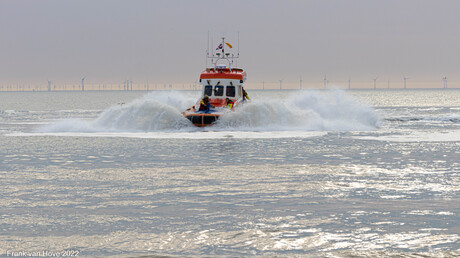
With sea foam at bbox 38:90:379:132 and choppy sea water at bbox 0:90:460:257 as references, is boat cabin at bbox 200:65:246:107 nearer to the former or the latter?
sea foam at bbox 38:90:379:132

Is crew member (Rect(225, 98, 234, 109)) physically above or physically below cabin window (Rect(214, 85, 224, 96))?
below

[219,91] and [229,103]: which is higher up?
[219,91]

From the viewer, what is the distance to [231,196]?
46.2 feet

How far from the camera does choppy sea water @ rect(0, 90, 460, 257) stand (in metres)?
9.91

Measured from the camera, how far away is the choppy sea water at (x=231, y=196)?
991cm

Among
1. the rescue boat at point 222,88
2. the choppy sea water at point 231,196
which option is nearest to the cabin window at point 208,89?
the rescue boat at point 222,88

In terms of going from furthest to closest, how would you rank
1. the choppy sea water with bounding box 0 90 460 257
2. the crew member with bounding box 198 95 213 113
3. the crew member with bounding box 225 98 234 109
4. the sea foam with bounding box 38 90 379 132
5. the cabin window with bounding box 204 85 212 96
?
the cabin window with bounding box 204 85 212 96
the crew member with bounding box 225 98 234 109
the crew member with bounding box 198 95 213 113
the sea foam with bounding box 38 90 379 132
the choppy sea water with bounding box 0 90 460 257

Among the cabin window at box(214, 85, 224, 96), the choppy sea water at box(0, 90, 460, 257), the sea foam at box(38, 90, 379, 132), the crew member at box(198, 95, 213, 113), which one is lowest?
the choppy sea water at box(0, 90, 460, 257)

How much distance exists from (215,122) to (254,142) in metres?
8.29

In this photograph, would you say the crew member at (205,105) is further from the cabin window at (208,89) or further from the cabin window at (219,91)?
the cabin window at (208,89)

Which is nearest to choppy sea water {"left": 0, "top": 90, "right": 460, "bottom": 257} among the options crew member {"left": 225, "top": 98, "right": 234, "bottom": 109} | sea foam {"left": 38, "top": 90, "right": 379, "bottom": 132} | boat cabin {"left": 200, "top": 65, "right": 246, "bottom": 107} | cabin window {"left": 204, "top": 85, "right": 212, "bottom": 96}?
sea foam {"left": 38, "top": 90, "right": 379, "bottom": 132}

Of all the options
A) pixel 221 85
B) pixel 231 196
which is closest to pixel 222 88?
pixel 221 85

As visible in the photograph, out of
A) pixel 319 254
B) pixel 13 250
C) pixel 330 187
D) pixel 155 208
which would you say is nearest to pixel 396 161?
pixel 330 187

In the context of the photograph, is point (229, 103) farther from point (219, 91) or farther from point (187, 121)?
point (187, 121)
